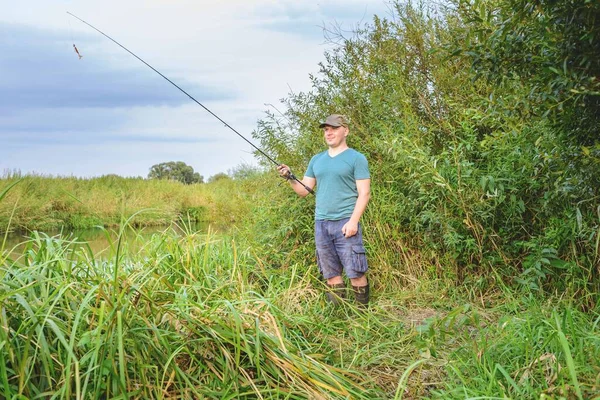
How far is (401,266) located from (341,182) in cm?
144

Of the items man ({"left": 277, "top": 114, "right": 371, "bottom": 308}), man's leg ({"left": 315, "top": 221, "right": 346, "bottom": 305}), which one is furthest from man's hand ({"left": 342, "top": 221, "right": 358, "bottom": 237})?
man's leg ({"left": 315, "top": 221, "right": 346, "bottom": 305})

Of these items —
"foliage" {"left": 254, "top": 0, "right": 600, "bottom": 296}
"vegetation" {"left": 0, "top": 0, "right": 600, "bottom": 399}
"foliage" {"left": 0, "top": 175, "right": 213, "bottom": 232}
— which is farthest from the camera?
"foliage" {"left": 0, "top": 175, "right": 213, "bottom": 232}

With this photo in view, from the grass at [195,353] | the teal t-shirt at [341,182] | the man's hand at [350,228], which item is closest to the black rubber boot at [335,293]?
the man's hand at [350,228]

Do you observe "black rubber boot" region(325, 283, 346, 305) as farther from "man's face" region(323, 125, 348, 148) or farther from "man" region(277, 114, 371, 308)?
"man's face" region(323, 125, 348, 148)

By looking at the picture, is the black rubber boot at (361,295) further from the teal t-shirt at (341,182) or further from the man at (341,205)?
the teal t-shirt at (341,182)

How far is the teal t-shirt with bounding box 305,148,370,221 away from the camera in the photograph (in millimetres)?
4695

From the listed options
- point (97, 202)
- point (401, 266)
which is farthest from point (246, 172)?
point (97, 202)

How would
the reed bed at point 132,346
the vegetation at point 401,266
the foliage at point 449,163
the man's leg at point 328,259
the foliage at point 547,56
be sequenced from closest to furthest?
the reed bed at point 132,346 → the vegetation at point 401,266 → the foliage at point 547,56 → the foliage at point 449,163 → the man's leg at point 328,259

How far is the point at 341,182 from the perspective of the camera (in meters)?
4.72

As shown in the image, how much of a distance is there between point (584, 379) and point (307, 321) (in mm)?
1642

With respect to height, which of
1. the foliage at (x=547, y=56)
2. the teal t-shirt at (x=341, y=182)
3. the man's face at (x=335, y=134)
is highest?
the foliage at (x=547, y=56)

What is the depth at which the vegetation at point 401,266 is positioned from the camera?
2.62 metres

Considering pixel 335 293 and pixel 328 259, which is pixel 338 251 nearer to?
pixel 328 259

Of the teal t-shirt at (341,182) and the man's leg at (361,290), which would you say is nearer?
the teal t-shirt at (341,182)
